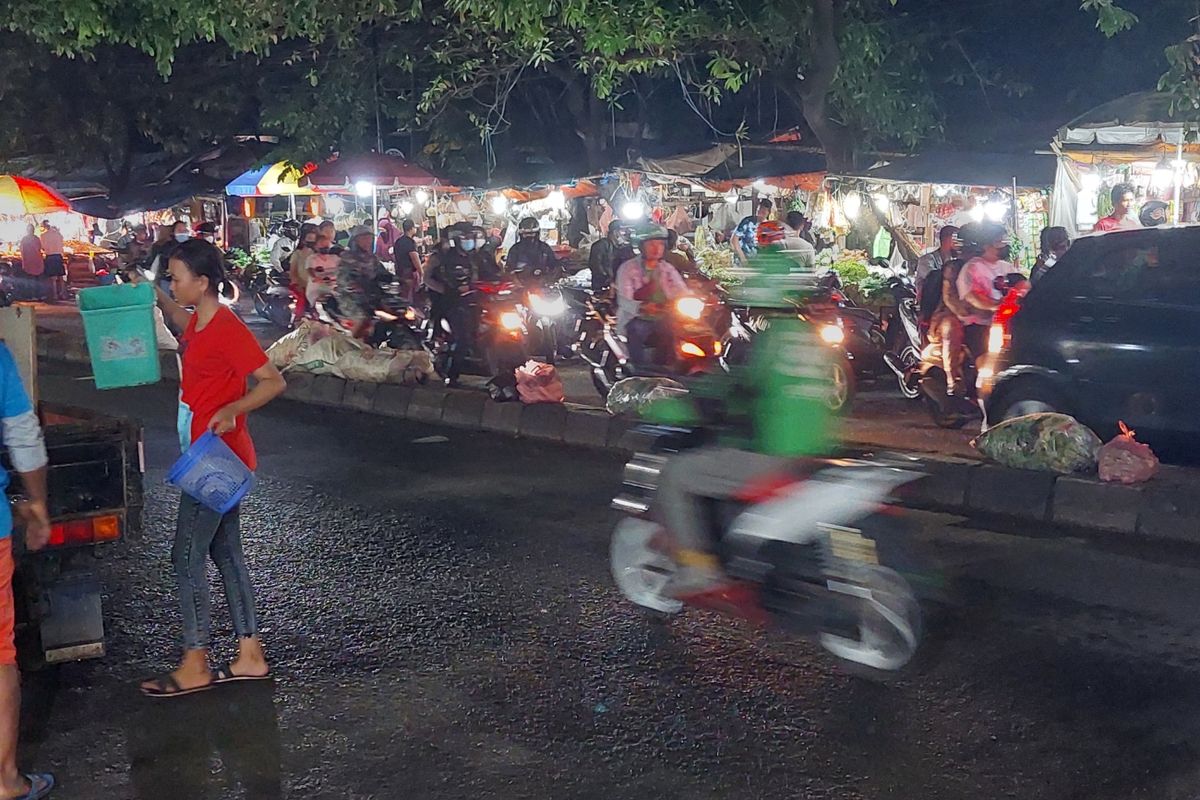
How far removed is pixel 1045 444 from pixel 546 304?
6.62 m

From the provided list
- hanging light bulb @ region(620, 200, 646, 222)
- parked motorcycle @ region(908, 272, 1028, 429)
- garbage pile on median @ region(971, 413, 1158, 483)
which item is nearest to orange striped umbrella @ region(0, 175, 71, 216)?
hanging light bulb @ region(620, 200, 646, 222)

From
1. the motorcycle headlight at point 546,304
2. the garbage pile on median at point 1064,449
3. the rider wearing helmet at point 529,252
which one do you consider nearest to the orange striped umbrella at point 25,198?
the rider wearing helmet at point 529,252

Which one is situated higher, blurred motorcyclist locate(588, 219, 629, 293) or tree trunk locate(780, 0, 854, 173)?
tree trunk locate(780, 0, 854, 173)

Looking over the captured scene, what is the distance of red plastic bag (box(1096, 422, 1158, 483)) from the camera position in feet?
23.9

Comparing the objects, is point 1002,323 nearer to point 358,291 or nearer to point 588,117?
point 358,291

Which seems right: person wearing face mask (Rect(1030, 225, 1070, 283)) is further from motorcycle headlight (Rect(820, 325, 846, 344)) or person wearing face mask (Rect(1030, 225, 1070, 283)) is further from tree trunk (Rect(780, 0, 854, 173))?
tree trunk (Rect(780, 0, 854, 173))

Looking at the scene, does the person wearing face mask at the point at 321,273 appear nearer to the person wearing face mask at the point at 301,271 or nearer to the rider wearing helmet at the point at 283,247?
the person wearing face mask at the point at 301,271

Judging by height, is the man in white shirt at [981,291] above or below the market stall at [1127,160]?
below

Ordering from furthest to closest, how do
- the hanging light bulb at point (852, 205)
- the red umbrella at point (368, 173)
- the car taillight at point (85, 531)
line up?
the red umbrella at point (368, 173) < the hanging light bulb at point (852, 205) < the car taillight at point (85, 531)

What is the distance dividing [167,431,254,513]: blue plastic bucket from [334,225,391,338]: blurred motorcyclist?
358 inches

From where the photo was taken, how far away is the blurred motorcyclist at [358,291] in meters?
13.5

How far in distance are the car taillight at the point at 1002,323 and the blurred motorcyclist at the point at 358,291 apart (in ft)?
22.8

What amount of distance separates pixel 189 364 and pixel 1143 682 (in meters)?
3.76

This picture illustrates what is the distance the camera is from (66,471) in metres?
4.70
